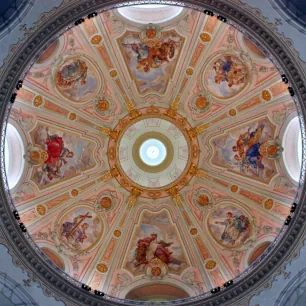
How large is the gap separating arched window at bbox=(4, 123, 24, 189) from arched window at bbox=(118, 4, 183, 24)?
6.20 meters

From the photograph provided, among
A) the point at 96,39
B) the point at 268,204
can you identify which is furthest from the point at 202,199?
the point at 96,39

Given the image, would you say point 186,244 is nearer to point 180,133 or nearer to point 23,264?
point 180,133

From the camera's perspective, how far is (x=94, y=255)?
2195 centimetres

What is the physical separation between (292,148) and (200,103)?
16.4 feet

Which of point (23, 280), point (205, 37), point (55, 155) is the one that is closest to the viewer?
point (23, 280)

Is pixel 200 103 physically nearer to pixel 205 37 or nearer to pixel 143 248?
pixel 205 37

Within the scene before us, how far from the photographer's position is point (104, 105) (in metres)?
23.6

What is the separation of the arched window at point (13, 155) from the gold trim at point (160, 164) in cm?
587

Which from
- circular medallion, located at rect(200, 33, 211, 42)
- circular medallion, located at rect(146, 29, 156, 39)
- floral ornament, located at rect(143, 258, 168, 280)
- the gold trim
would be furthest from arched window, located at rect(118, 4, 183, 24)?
floral ornament, located at rect(143, 258, 168, 280)

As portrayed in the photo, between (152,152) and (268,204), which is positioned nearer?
(268,204)

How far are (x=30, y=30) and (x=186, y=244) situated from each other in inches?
449

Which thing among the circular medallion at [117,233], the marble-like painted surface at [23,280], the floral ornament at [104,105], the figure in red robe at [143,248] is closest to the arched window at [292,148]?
the figure in red robe at [143,248]

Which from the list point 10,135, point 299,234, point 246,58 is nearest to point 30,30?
point 10,135

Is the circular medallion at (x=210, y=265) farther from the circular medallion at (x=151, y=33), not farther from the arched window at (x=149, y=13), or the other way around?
the arched window at (x=149, y=13)
